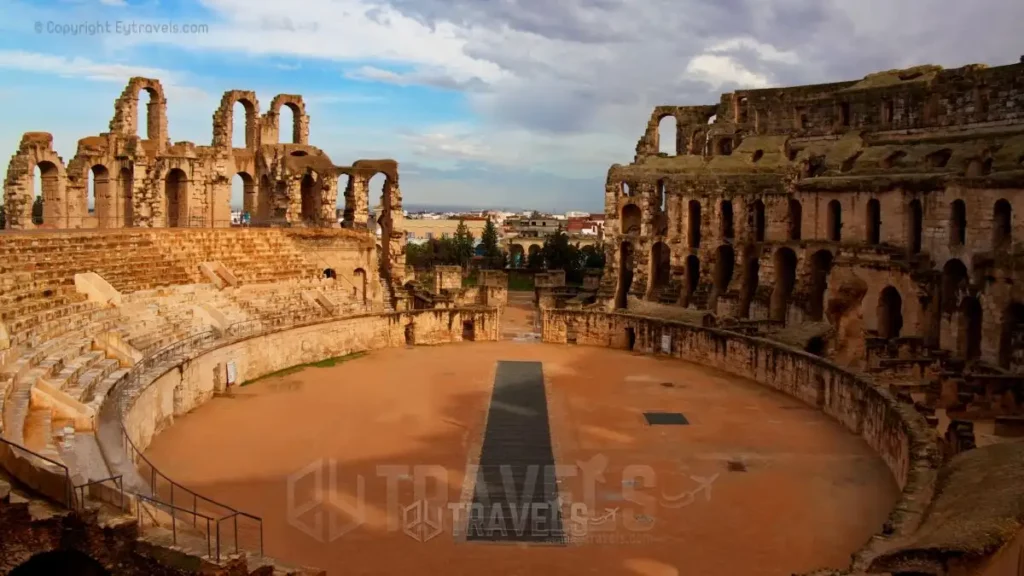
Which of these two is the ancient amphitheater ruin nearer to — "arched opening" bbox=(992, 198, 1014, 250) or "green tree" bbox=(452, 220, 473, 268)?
"arched opening" bbox=(992, 198, 1014, 250)

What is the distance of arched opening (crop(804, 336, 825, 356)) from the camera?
25203 millimetres

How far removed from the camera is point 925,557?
9492mm

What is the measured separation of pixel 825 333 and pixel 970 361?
405 centimetres

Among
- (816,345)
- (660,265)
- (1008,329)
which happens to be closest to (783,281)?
(660,265)

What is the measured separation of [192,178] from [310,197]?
6.38m

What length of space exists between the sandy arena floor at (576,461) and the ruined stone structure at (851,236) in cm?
234

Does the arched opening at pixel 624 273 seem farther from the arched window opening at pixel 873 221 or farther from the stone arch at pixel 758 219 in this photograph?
the arched window opening at pixel 873 221

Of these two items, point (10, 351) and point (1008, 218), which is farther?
point (1008, 218)

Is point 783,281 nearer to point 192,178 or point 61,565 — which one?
point 192,178

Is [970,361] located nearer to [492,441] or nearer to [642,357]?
[642,357]

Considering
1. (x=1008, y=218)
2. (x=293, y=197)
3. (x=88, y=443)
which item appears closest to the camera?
(x=88, y=443)

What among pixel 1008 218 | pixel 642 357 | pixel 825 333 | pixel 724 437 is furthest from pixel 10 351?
pixel 1008 218

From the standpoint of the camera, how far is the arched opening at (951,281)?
25.0 metres

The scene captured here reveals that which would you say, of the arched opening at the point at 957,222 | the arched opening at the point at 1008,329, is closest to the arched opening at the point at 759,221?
the arched opening at the point at 957,222
